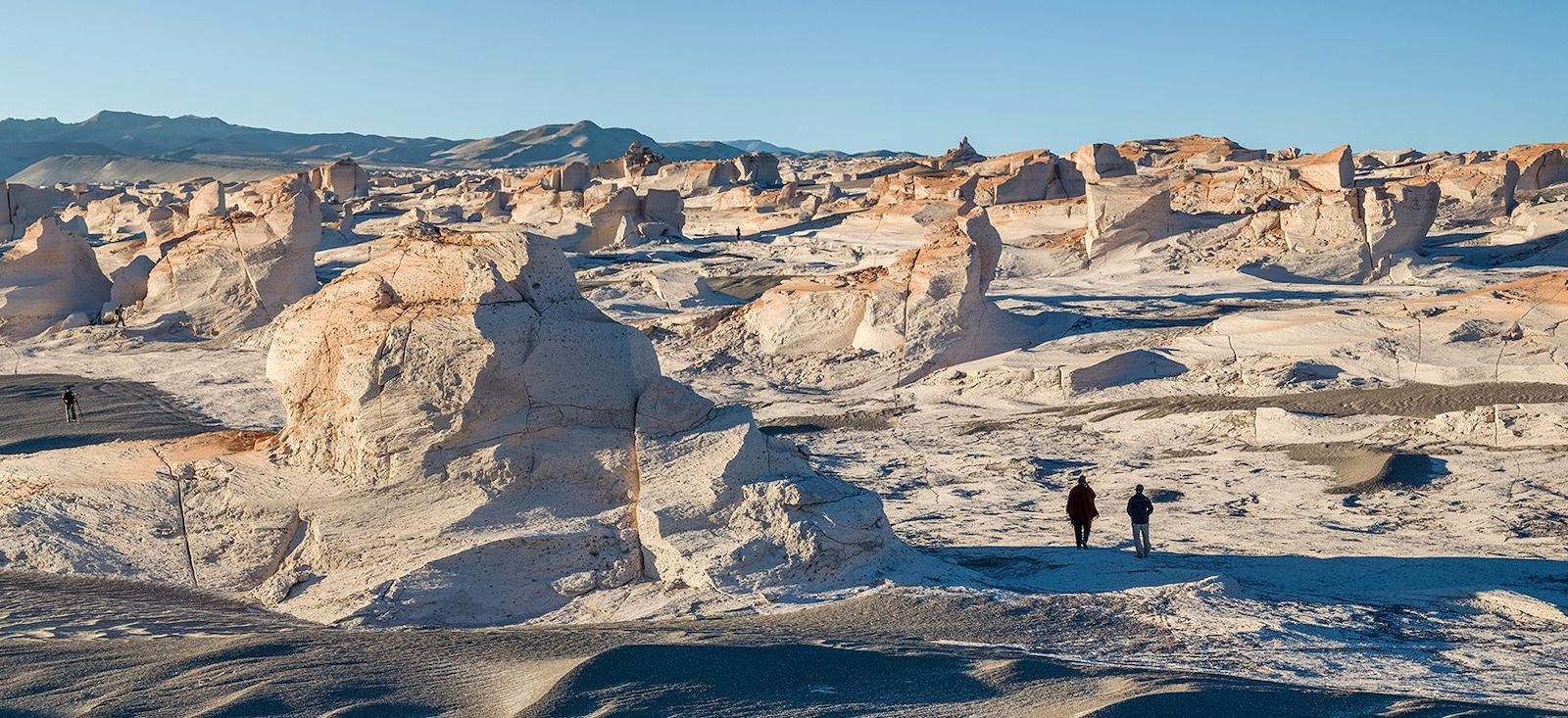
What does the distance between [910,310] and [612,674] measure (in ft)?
46.8

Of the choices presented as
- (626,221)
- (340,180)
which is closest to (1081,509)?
(626,221)

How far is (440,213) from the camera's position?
144ft

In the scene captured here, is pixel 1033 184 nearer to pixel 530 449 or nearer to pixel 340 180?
pixel 530 449

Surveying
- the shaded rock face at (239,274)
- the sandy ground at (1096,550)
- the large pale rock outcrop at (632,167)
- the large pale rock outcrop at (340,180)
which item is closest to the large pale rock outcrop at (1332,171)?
the sandy ground at (1096,550)

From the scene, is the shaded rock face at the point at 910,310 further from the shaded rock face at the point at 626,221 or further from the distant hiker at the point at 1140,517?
the shaded rock face at the point at 626,221

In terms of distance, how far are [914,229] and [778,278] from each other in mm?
7511

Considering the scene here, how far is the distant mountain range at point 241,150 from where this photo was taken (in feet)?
373

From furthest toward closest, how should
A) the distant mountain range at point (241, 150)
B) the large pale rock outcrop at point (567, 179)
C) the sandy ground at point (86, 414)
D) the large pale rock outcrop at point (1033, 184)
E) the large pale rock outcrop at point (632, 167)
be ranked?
the distant mountain range at point (241, 150) → the large pale rock outcrop at point (632, 167) → the large pale rock outcrop at point (567, 179) → the large pale rock outcrop at point (1033, 184) → the sandy ground at point (86, 414)

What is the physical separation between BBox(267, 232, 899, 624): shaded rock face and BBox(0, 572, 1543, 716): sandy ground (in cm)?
80

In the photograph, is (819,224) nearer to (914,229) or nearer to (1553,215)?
(914,229)

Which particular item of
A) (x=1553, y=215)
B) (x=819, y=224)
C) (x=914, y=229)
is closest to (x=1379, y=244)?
(x=1553, y=215)

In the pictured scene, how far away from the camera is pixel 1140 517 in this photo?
31.8 feet

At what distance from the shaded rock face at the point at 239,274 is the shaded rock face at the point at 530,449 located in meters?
16.4

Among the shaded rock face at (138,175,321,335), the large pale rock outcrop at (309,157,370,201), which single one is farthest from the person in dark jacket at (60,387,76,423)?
the large pale rock outcrop at (309,157,370,201)
